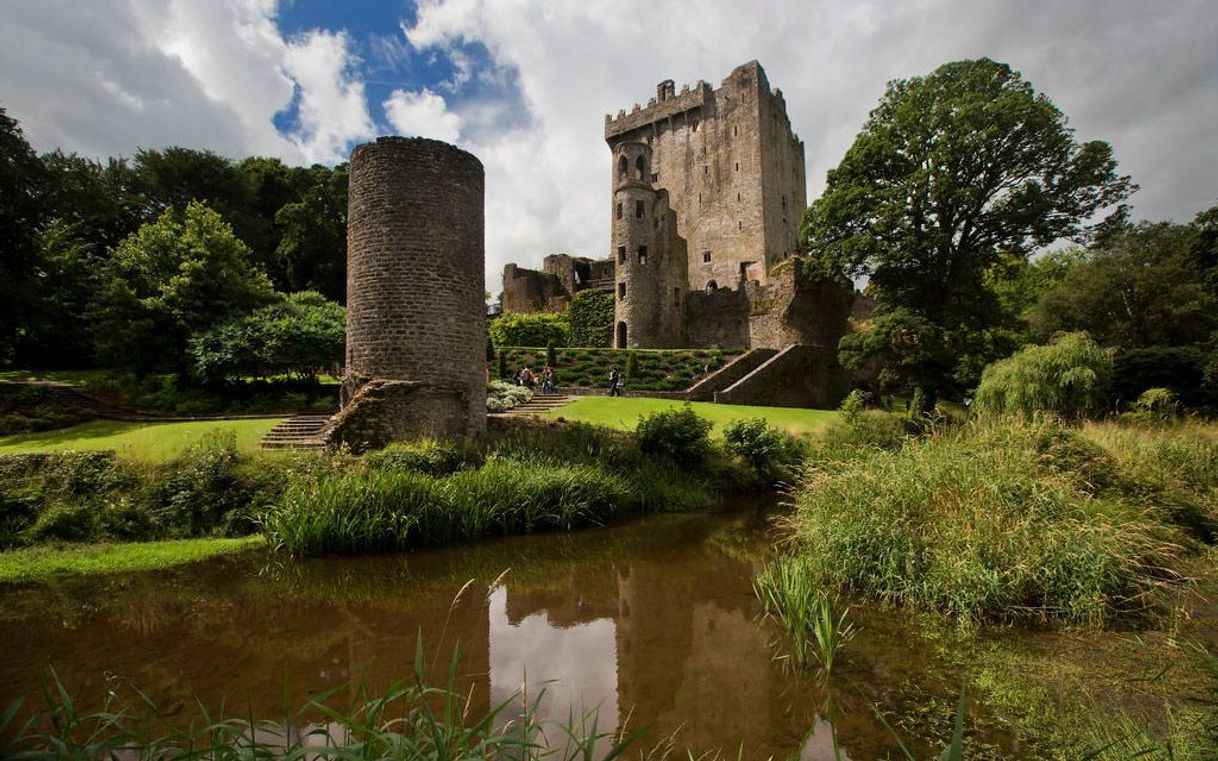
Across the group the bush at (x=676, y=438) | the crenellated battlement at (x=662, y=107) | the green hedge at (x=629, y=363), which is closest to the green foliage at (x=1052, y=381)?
the bush at (x=676, y=438)

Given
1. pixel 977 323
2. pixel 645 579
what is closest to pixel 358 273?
pixel 645 579

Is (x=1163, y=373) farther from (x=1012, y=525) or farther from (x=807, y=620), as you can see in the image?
(x=807, y=620)

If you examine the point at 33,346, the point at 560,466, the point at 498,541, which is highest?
the point at 33,346

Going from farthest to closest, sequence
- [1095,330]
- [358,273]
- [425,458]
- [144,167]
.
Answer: [144,167] → [1095,330] → [358,273] → [425,458]

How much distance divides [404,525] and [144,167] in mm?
35469

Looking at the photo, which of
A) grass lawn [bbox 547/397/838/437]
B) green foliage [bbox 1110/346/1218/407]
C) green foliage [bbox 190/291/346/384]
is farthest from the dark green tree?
green foliage [bbox 1110/346/1218/407]

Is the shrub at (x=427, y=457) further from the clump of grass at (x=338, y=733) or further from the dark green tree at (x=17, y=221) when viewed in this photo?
the dark green tree at (x=17, y=221)

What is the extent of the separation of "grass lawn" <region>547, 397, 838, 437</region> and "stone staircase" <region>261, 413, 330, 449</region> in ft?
21.6

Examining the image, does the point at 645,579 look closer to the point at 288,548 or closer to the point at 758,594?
the point at 758,594

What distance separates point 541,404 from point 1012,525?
1596cm

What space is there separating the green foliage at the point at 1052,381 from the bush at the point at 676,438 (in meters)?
6.48

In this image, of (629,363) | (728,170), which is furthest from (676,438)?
(728,170)

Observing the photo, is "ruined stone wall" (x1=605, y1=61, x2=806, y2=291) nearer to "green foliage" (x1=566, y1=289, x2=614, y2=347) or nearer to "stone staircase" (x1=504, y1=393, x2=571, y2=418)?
"green foliage" (x1=566, y1=289, x2=614, y2=347)

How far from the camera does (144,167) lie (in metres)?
32.0
